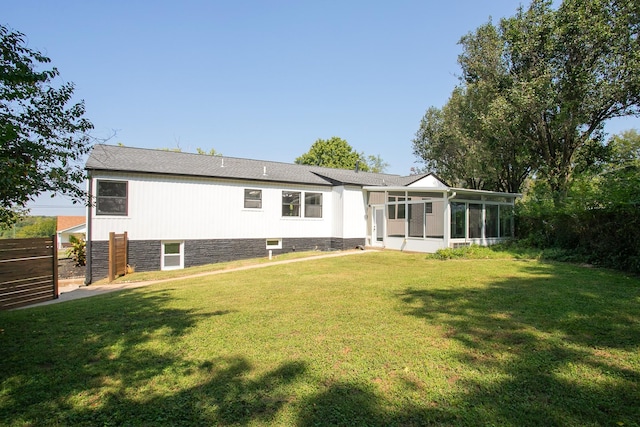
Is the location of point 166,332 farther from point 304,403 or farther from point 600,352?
point 600,352

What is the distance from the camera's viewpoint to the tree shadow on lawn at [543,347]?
111 inches

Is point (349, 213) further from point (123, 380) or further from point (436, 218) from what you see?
point (123, 380)

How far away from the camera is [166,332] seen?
493 cm

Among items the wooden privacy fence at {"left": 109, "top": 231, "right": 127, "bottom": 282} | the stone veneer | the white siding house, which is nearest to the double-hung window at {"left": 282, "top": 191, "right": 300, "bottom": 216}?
the white siding house

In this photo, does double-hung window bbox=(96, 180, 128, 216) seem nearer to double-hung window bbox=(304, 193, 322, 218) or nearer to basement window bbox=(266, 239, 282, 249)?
basement window bbox=(266, 239, 282, 249)

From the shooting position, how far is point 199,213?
52.7ft

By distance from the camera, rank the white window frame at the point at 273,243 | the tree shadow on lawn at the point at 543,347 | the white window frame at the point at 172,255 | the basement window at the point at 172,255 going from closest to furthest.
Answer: the tree shadow on lawn at the point at 543,347, the white window frame at the point at 172,255, the basement window at the point at 172,255, the white window frame at the point at 273,243

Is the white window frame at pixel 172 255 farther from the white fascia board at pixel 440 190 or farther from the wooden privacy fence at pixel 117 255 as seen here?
the white fascia board at pixel 440 190

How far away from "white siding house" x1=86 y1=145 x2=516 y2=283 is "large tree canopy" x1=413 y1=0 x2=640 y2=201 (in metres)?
3.71

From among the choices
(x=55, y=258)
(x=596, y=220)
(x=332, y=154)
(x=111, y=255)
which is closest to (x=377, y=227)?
(x=596, y=220)

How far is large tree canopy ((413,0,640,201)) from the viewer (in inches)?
587

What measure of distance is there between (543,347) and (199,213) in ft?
47.7

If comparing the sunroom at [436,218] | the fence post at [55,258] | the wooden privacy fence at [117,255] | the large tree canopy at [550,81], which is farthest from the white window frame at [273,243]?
the large tree canopy at [550,81]

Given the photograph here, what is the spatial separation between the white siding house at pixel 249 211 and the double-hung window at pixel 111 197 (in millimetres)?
36
